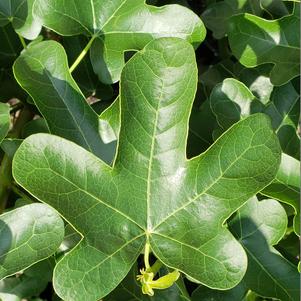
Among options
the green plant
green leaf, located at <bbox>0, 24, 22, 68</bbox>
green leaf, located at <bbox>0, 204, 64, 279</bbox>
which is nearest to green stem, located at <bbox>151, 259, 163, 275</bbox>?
the green plant

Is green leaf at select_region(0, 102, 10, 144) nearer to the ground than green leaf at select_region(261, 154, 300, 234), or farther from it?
farther from it

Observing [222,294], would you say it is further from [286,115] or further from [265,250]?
[286,115]

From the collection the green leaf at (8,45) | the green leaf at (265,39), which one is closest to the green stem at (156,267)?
the green leaf at (265,39)

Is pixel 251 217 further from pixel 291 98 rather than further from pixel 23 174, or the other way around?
pixel 23 174

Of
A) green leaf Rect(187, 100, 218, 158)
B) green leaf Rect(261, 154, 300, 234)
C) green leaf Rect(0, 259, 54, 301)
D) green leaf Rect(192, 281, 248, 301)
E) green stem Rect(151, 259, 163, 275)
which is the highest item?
green leaf Rect(261, 154, 300, 234)

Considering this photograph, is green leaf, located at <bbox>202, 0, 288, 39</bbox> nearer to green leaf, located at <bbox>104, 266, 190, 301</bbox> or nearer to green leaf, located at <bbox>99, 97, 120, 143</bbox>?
green leaf, located at <bbox>99, 97, 120, 143</bbox>

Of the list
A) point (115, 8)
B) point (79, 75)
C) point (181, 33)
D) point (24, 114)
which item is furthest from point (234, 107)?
point (24, 114)
